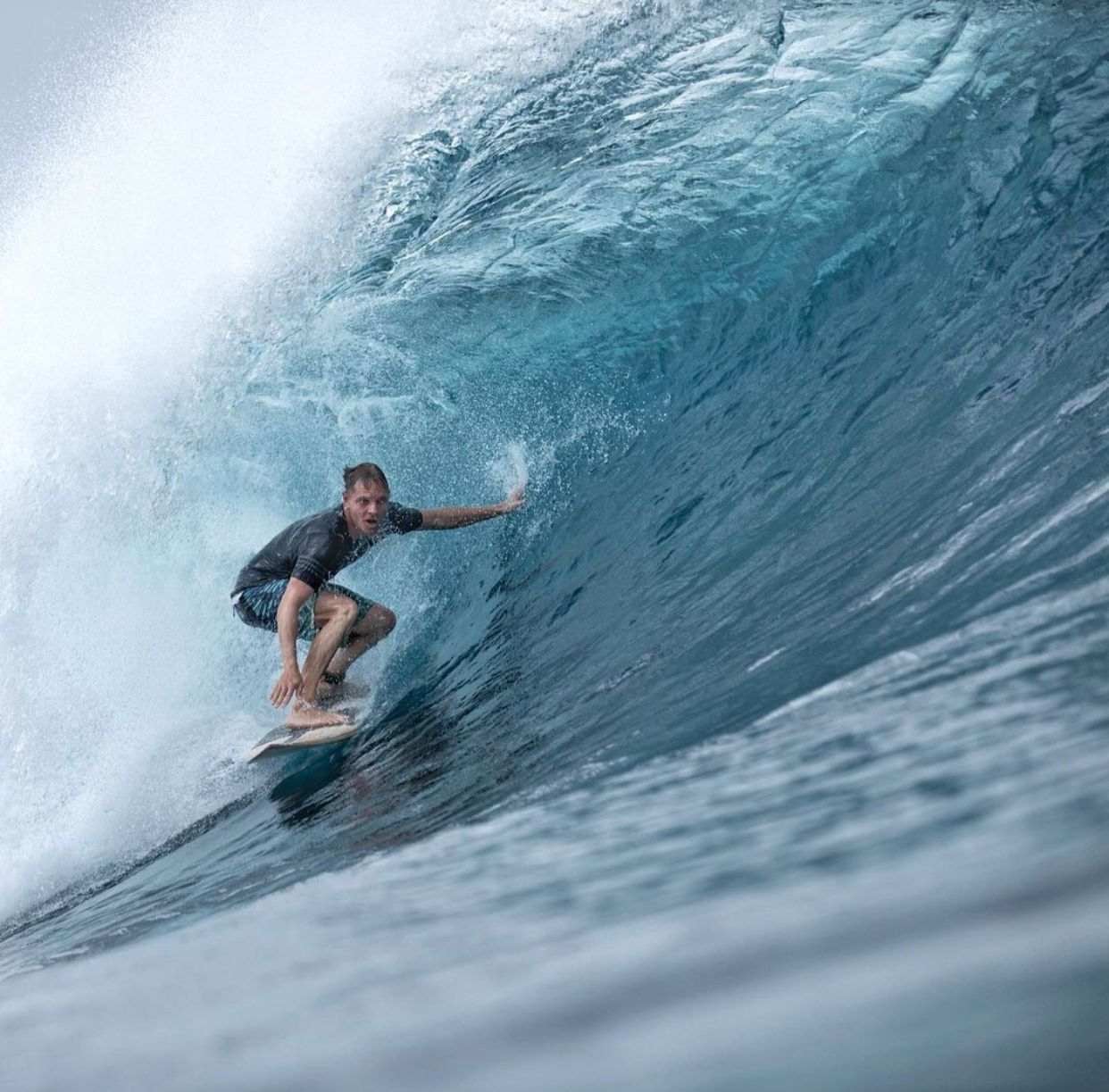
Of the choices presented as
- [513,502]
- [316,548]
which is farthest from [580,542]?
[316,548]

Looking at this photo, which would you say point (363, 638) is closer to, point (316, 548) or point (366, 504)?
point (316, 548)

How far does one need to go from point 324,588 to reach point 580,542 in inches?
43.8

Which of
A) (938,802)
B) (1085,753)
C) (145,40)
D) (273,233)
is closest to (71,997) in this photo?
(938,802)

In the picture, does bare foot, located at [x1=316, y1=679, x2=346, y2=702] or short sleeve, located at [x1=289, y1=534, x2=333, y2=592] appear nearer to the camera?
short sleeve, located at [x1=289, y1=534, x2=333, y2=592]

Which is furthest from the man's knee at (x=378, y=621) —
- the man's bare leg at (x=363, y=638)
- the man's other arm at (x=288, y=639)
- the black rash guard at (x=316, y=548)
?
the man's other arm at (x=288, y=639)

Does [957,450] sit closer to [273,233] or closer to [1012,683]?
[1012,683]

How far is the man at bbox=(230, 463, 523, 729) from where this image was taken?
4746mm

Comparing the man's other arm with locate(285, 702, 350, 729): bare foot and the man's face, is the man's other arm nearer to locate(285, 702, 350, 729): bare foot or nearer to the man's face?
locate(285, 702, 350, 729): bare foot

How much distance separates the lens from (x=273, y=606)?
521cm

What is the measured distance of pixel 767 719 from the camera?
2594mm

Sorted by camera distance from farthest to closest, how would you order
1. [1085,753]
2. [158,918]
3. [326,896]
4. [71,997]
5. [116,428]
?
[116,428] → [158,918] → [326,896] → [71,997] → [1085,753]

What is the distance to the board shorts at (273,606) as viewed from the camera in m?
5.09

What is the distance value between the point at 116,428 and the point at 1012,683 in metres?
6.07

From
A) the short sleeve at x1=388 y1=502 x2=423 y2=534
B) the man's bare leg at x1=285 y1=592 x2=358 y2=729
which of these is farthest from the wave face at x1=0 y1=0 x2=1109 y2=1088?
the short sleeve at x1=388 y1=502 x2=423 y2=534
